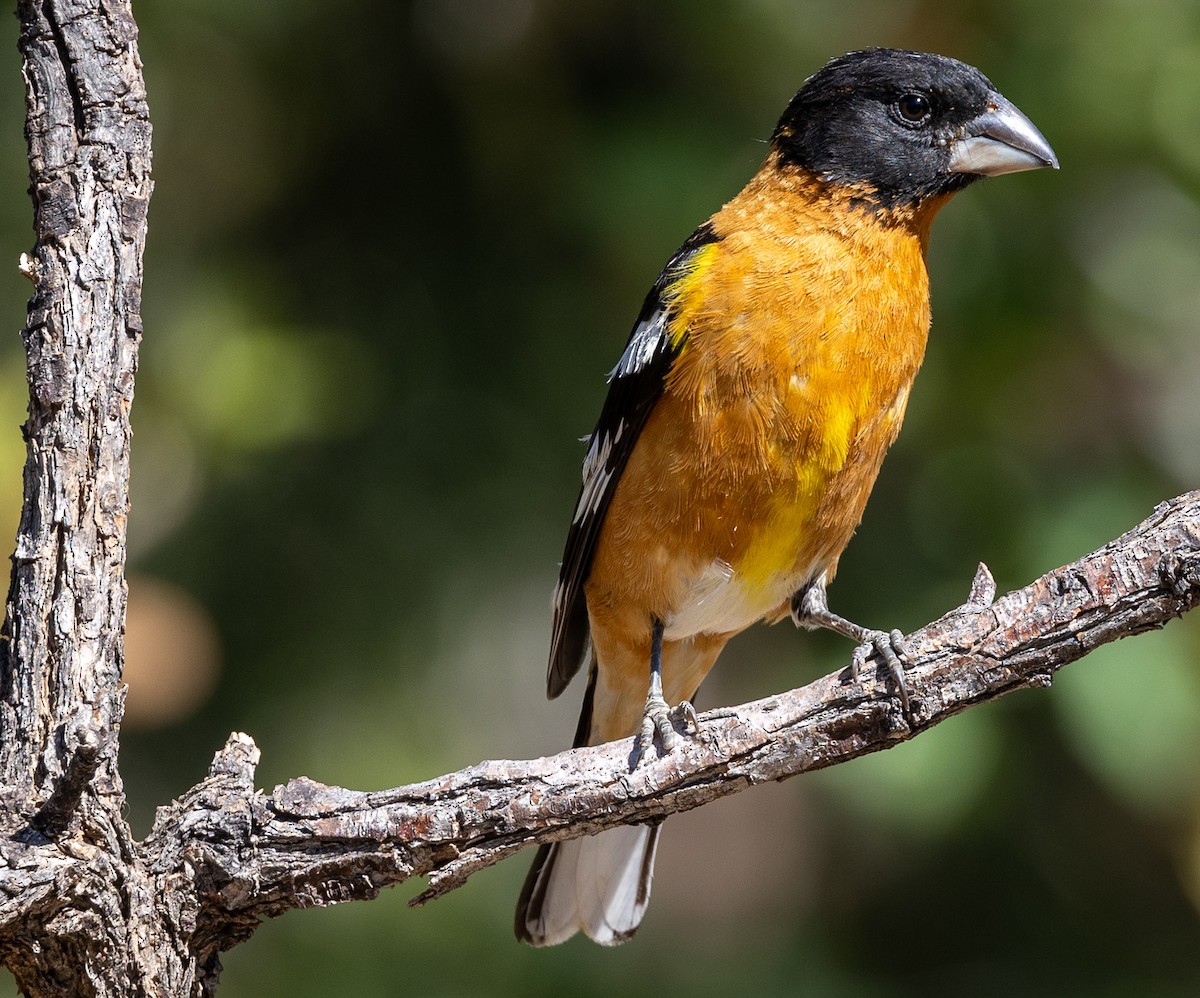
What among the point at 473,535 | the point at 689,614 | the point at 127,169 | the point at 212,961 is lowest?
the point at 212,961

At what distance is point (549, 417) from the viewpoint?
5324 mm

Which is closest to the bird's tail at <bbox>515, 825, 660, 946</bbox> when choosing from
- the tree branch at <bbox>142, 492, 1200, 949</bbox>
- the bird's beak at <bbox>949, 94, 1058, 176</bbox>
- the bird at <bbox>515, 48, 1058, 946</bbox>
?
the bird at <bbox>515, 48, 1058, 946</bbox>

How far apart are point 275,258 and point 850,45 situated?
228 cm

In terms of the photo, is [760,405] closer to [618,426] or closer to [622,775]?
[618,426]

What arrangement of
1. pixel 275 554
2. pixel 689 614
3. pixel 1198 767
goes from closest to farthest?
pixel 689 614 < pixel 1198 767 < pixel 275 554

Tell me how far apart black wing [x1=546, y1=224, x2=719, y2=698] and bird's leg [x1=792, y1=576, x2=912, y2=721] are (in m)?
0.67

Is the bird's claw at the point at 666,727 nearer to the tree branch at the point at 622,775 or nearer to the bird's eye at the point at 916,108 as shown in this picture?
the tree branch at the point at 622,775

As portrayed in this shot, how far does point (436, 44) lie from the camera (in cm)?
525

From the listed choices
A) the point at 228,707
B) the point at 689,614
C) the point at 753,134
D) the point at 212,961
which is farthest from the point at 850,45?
the point at 212,961

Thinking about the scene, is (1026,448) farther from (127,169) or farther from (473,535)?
(127,169)

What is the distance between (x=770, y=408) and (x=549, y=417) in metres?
1.71

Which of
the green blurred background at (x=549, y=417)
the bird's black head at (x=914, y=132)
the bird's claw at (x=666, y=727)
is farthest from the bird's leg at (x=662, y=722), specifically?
the bird's black head at (x=914, y=132)

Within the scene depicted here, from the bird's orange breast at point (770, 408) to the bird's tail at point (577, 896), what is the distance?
0.74 meters

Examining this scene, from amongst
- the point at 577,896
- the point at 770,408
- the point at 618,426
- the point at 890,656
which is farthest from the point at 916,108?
the point at 577,896
